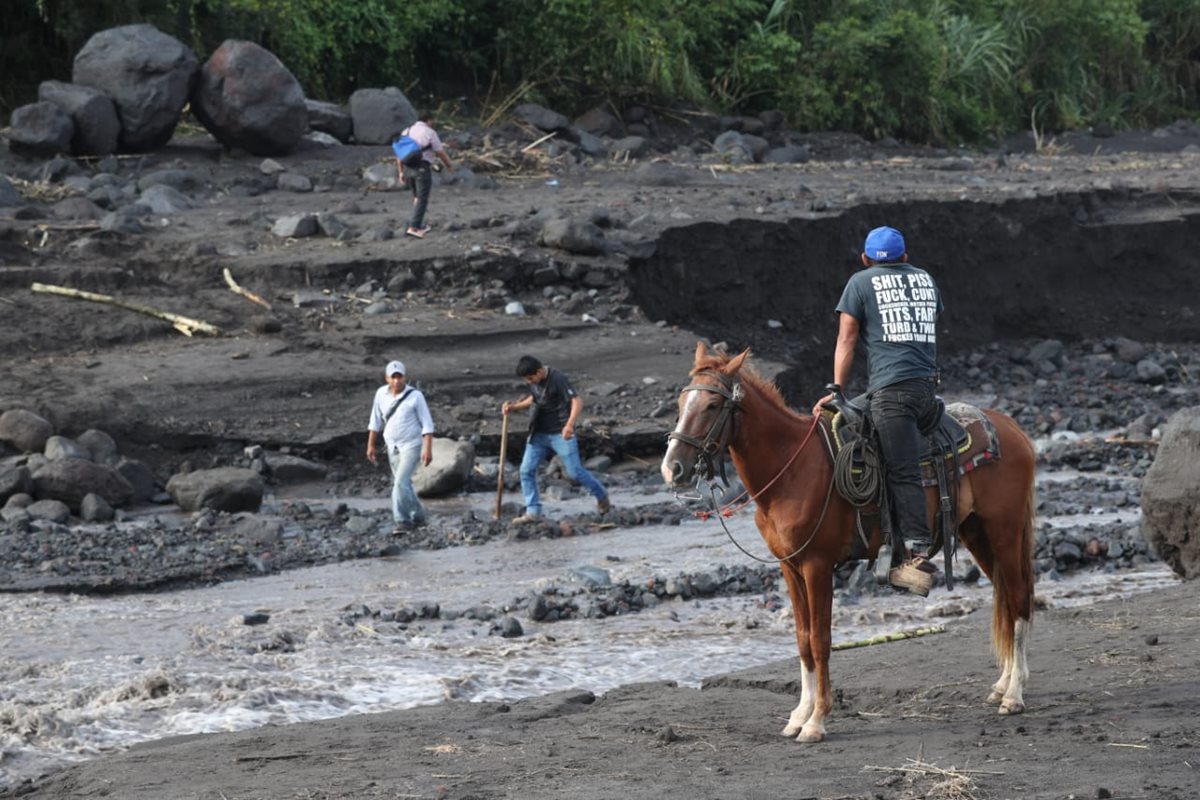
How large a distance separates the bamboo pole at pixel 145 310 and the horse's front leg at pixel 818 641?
43.1ft

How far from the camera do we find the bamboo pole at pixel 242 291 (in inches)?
820

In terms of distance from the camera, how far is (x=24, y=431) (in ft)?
56.5

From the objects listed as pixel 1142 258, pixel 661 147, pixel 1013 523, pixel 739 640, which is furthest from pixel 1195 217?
pixel 1013 523

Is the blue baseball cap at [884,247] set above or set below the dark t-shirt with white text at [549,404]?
above

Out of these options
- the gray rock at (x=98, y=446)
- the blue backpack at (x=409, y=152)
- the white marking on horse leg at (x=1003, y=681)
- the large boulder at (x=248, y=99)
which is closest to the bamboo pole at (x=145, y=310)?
the gray rock at (x=98, y=446)

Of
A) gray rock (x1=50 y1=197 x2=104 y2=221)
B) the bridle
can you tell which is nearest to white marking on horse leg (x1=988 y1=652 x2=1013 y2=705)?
the bridle

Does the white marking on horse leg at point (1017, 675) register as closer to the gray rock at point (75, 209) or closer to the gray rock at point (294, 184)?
the gray rock at point (75, 209)

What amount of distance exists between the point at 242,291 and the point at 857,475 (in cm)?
1398

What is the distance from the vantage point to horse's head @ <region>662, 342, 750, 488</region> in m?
8.05

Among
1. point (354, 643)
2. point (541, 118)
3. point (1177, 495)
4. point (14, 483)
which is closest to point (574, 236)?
point (541, 118)

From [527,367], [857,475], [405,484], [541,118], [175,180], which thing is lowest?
[405,484]

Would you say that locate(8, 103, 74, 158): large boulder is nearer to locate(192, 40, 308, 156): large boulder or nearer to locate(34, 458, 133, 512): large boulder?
locate(192, 40, 308, 156): large boulder

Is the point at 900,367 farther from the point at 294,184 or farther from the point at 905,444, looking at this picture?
the point at 294,184

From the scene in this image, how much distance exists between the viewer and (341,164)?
26500 millimetres
